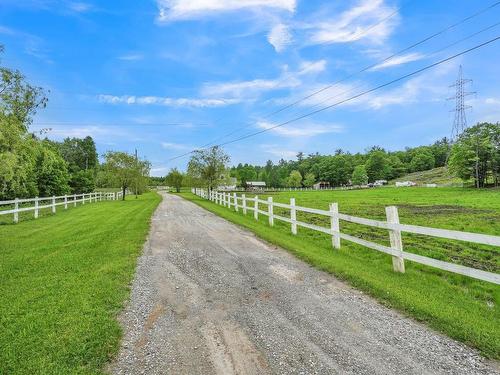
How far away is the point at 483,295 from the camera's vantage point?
555 cm

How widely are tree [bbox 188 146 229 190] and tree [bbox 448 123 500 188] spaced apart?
1912 inches

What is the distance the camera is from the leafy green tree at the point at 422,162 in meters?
144

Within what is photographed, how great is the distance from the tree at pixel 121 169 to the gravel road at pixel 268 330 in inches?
1498

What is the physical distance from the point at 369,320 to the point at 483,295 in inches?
108

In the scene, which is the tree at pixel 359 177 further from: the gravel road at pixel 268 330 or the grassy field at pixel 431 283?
the gravel road at pixel 268 330

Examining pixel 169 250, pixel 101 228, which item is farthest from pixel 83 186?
pixel 169 250

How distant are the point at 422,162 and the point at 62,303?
161 meters

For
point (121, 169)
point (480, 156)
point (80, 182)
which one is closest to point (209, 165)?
point (121, 169)

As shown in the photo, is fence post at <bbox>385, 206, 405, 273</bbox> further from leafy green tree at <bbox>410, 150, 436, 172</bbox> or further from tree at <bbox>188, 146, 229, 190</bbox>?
leafy green tree at <bbox>410, 150, 436, 172</bbox>

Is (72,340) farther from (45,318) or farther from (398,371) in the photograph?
(398,371)

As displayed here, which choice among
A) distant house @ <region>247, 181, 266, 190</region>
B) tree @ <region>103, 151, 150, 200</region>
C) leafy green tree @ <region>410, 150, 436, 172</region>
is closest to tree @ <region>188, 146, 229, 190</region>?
tree @ <region>103, 151, 150, 200</region>

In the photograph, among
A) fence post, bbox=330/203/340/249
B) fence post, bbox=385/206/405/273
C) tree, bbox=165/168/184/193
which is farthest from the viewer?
tree, bbox=165/168/184/193

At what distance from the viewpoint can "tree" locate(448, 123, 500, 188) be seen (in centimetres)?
6078

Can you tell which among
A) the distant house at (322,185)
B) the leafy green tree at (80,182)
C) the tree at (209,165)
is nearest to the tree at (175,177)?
the leafy green tree at (80,182)
